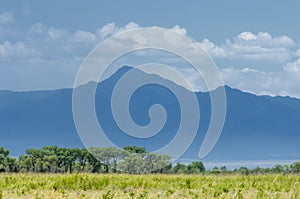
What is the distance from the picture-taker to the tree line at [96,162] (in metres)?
21.1

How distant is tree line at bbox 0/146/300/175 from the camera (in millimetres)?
21125

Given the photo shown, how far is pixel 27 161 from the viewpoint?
858 inches

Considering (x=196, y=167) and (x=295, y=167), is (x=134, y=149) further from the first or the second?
(x=295, y=167)

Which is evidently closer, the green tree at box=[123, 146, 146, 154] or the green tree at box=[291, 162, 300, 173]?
the green tree at box=[291, 162, 300, 173]

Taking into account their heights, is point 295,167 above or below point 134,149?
below

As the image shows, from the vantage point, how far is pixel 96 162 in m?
22.7

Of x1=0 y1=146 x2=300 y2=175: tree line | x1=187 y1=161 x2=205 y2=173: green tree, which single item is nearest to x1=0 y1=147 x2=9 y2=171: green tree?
x1=0 y1=146 x2=300 y2=175: tree line

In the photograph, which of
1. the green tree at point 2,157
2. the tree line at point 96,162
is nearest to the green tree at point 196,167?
the tree line at point 96,162

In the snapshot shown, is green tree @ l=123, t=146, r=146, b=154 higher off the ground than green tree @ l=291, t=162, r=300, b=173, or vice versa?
green tree @ l=123, t=146, r=146, b=154

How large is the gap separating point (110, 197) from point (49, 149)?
43.2 ft

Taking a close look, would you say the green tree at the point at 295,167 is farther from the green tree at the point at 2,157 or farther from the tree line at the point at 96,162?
the green tree at the point at 2,157

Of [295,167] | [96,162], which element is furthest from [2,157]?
[295,167]

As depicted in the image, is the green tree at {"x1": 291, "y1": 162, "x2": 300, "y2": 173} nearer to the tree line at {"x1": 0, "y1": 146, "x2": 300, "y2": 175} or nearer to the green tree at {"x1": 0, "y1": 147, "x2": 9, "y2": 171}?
the tree line at {"x1": 0, "y1": 146, "x2": 300, "y2": 175}

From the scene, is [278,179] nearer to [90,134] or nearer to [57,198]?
[90,134]
